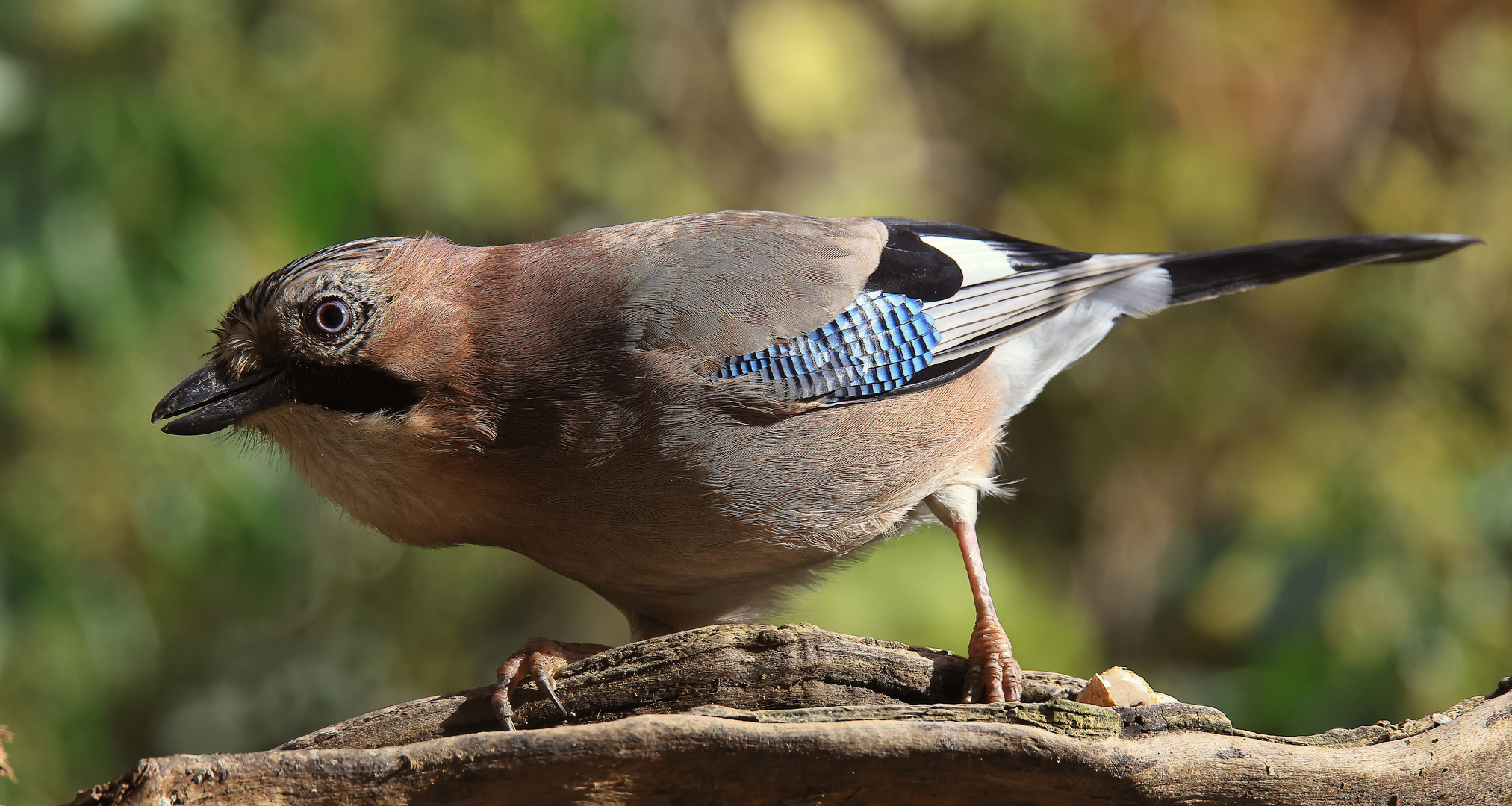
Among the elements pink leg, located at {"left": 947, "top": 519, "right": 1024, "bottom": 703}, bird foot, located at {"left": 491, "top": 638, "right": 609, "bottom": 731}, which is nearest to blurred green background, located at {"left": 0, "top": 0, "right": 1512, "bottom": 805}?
pink leg, located at {"left": 947, "top": 519, "right": 1024, "bottom": 703}

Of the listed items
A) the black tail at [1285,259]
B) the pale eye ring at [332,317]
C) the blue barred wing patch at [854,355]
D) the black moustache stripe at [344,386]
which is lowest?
the black moustache stripe at [344,386]

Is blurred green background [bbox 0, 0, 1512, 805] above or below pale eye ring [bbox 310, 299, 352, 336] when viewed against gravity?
above

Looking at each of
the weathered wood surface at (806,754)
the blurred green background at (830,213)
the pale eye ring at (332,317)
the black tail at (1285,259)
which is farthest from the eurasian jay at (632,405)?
the blurred green background at (830,213)

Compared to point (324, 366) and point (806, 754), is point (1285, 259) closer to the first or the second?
point (806, 754)

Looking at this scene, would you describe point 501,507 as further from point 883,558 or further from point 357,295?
point 883,558

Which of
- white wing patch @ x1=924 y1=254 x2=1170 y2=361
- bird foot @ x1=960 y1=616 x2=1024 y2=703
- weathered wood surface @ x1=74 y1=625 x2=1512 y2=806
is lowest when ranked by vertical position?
weathered wood surface @ x1=74 y1=625 x2=1512 y2=806

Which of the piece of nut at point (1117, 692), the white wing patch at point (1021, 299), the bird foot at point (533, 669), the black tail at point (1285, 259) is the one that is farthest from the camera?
the black tail at point (1285, 259)

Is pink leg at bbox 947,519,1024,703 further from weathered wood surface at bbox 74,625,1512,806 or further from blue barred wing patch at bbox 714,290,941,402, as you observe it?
blue barred wing patch at bbox 714,290,941,402

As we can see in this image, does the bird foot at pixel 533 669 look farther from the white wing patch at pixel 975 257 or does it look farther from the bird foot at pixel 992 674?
the white wing patch at pixel 975 257
